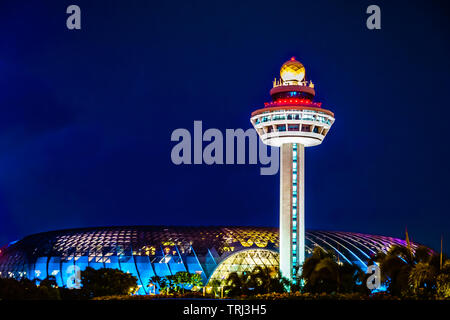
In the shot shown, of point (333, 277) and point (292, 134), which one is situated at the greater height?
point (292, 134)

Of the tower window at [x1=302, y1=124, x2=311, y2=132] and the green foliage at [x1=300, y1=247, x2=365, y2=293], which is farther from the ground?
the tower window at [x1=302, y1=124, x2=311, y2=132]

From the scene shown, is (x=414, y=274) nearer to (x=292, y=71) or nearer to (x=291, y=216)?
(x=291, y=216)

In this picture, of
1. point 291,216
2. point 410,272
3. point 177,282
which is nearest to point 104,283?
point 177,282

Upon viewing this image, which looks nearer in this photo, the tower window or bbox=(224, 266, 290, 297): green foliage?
bbox=(224, 266, 290, 297): green foliage

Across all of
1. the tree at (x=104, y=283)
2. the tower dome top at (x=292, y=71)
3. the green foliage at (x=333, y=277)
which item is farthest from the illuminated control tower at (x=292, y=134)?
the tree at (x=104, y=283)

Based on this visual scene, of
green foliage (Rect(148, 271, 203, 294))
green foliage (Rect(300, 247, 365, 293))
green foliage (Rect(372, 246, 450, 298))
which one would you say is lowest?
green foliage (Rect(148, 271, 203, 294))

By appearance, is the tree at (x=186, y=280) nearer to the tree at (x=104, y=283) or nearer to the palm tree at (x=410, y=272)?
the tree at (x=104, y=283)

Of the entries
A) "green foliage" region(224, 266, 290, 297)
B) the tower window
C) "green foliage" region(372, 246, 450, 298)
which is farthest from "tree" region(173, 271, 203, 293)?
"green foliage" region(372, 246, 450, 298)

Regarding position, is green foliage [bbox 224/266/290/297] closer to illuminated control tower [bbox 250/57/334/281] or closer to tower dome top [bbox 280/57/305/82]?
illuminated control tower [bbox 250/57/334/281]
